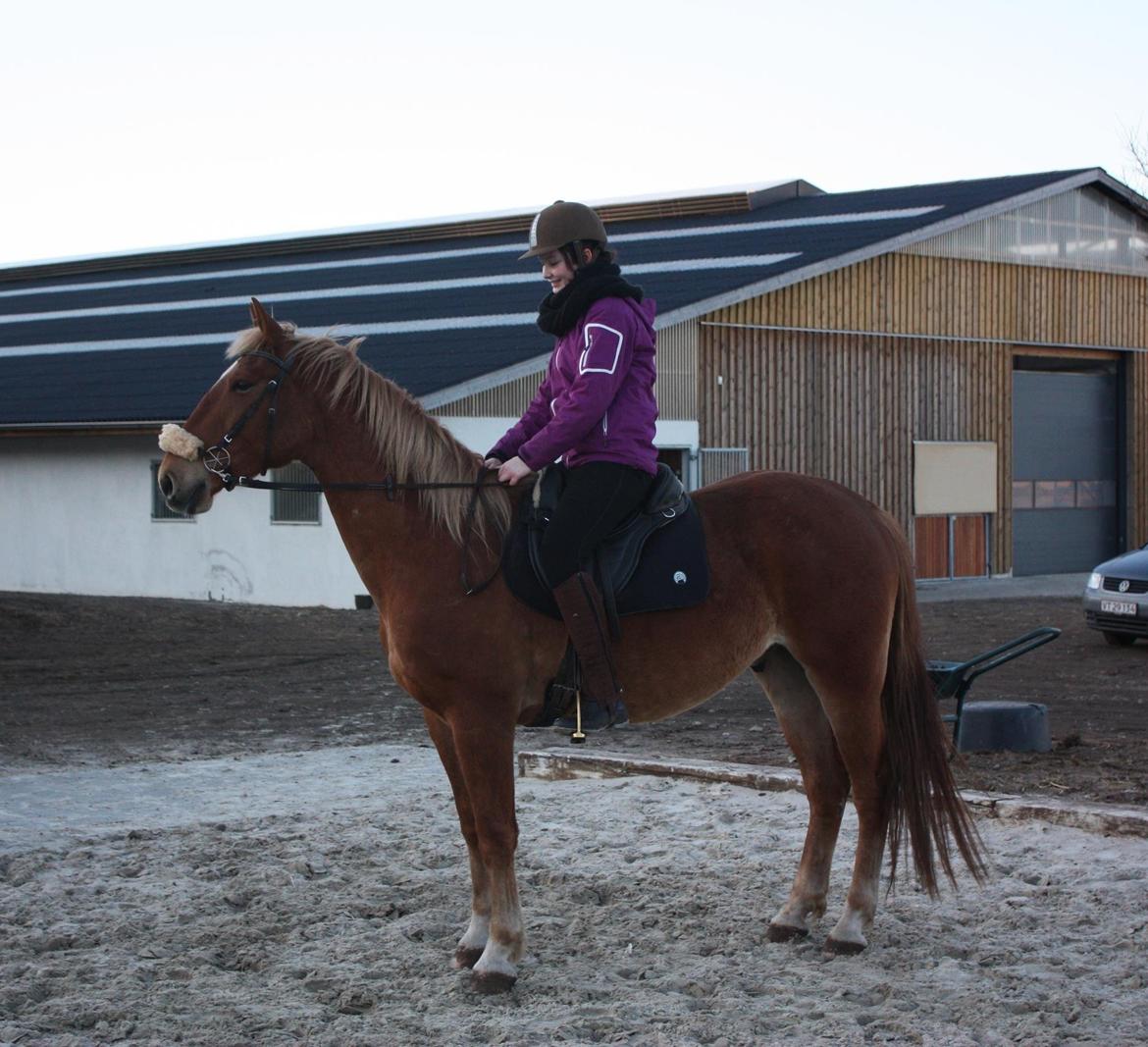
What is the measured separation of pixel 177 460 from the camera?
525 centimetres

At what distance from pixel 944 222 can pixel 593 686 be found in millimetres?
23703

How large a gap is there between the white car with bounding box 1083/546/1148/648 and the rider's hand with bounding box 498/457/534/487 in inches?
488

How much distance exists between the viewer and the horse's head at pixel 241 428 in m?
5.23

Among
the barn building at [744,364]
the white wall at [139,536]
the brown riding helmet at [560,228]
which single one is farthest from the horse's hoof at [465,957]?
the white wall at [139,536]

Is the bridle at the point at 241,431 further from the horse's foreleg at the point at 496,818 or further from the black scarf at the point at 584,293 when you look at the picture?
the horse's foreleg at the point at 496,818

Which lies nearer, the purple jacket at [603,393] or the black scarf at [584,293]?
the purple jacket at [603,393]

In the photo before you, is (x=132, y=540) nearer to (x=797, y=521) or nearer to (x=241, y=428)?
(x=241, y=428)

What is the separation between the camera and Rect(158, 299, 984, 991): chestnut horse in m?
5.29

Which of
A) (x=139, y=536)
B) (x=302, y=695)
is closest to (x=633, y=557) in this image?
(x=302, y=695)

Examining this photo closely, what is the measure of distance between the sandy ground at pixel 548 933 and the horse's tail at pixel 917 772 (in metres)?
0.30

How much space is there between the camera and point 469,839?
18.4 feet

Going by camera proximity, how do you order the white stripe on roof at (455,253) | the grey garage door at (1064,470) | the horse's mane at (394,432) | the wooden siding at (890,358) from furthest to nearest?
1. the grey garage door at (1064,470)
2. the white stripe on roof at (455,253)
3. the wooden siding at (890,358)
4. the horse's mane at (394,432)

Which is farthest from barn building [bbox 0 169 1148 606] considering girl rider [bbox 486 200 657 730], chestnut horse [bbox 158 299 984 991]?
girl rider [bbox 486 200 657 730]

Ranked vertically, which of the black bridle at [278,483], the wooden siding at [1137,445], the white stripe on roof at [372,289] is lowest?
the black bridle at [278,483]
